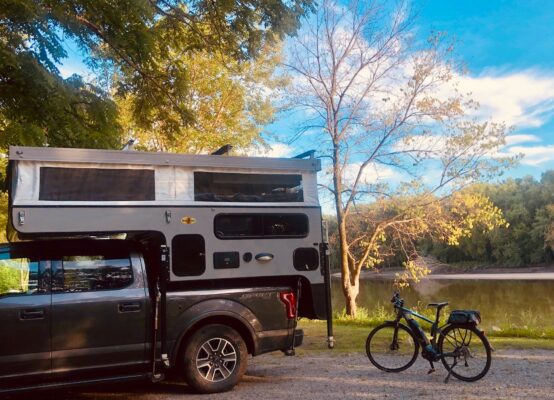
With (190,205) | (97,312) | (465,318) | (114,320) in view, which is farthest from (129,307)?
(465,318)

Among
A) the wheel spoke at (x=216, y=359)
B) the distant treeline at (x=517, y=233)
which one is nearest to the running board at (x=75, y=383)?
the wheel spoke at (x=216, y=359)

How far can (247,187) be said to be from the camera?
6379 millimetres

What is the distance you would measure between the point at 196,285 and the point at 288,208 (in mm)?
1422

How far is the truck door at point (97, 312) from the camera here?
5.34 metres

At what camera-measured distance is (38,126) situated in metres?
8.48

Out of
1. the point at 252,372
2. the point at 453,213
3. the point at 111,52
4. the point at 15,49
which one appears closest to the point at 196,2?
the point at 111,52

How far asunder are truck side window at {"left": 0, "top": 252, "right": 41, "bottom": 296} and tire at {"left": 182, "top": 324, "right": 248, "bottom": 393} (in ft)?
5.58

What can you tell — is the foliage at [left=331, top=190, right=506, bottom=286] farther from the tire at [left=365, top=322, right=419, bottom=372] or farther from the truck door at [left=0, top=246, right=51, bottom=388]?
the truck door at [left=0, top=246, right=51, bottom=388]

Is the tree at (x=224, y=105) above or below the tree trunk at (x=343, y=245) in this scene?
above

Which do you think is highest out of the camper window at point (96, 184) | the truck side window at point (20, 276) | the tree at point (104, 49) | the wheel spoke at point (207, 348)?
the tree at point (104, 49)

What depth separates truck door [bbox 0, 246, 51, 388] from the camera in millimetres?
5086

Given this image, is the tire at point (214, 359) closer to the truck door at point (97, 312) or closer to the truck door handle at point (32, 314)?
the truck door at point (97, 312)

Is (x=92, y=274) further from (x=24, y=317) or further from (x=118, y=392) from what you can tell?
(x=118, y=392)

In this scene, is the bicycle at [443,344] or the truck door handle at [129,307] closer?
the truck door handle at [129,307]
